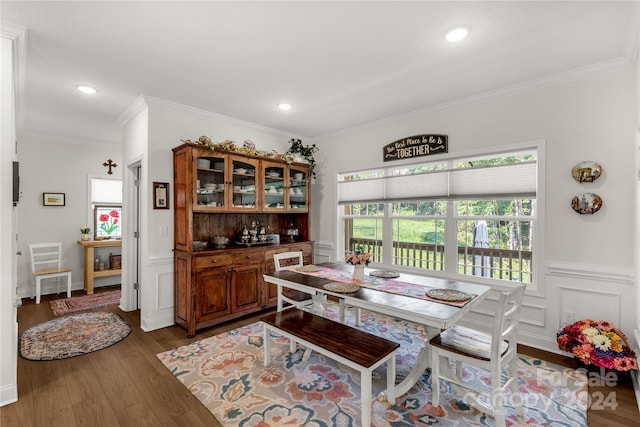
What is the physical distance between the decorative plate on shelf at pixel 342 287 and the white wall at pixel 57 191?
197 inches

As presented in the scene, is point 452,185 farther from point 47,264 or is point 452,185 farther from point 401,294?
point 47,264

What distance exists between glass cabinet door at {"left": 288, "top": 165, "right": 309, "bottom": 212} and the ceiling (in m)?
1.21

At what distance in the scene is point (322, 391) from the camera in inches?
90.6

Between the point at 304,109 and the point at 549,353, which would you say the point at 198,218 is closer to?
the point at 304,109

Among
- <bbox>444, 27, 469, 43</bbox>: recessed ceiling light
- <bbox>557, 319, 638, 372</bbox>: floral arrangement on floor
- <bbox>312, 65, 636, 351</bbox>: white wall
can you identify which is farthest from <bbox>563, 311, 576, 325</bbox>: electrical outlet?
<bbox>444, 27, 469, 43</bbox>: recessed ceiling light

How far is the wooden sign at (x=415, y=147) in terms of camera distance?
A: 12.2 feet

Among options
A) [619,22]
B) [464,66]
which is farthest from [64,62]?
[619,22]

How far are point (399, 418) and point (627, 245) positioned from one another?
2.49 metres

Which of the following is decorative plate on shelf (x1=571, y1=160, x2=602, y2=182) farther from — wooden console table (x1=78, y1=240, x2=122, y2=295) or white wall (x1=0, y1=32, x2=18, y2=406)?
wooden console table (x1=78, y1=240, x2=122, y2=295)

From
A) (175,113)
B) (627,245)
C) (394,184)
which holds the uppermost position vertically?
(175,113)

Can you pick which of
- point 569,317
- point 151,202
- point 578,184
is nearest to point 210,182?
point 151,202

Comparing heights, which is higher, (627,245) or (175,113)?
(175,113)

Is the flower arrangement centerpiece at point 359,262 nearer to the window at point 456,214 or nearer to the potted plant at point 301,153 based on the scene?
the window at point 456,214

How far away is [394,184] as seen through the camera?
4.20 meters
